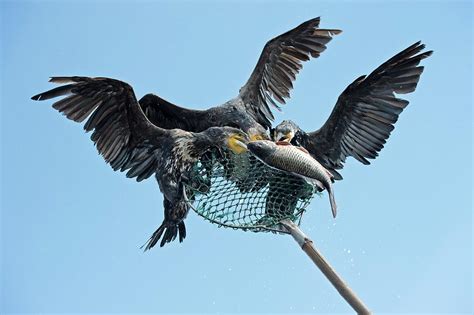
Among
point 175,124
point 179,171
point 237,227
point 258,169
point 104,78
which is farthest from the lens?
point 175,124

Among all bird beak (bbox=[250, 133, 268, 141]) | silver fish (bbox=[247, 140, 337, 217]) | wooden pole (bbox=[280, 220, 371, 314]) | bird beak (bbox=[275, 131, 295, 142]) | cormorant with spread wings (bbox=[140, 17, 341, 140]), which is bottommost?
wooden pole (bbox=[280, 220, 371, 314])

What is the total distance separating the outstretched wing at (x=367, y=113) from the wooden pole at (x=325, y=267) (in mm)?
2143

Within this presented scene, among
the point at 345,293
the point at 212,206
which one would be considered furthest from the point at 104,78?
the point at 345,293

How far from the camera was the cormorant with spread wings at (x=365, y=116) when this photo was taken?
893 cm

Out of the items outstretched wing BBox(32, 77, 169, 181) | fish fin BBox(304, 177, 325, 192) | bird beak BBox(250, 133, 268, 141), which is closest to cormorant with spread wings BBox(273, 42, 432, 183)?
bird beak BBox(250, 133, 268, 141)

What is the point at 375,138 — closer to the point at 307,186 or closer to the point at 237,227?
the point at 307,186

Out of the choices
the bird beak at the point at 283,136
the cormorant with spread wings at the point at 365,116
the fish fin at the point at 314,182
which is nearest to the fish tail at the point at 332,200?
the fish fin at the point at 314,182

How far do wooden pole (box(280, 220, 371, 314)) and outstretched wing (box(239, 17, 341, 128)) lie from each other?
3.13 metres

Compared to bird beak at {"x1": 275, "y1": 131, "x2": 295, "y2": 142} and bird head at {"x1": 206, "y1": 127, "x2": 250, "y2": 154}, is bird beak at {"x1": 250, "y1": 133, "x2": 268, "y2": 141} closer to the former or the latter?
bird head at {"x1": 206, "y1": 127, "x2": 250, "y2": 154}

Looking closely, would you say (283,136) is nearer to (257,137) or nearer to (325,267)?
(257,137)

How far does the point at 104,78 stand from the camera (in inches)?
367

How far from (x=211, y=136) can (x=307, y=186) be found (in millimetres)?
1521

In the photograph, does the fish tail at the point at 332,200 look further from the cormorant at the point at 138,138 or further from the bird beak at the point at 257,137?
the bird beak at the point at 257,137

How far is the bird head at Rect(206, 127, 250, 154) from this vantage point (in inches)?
339
